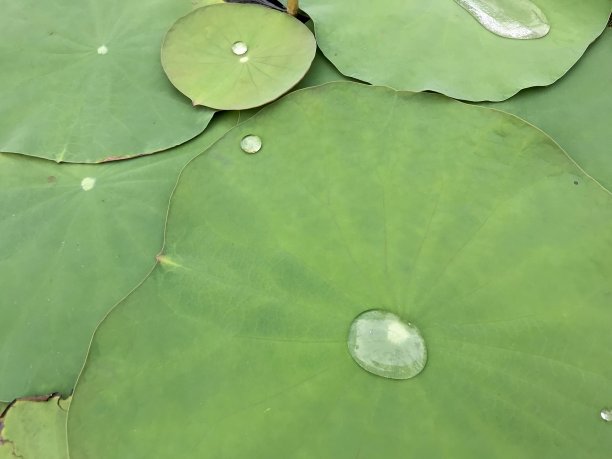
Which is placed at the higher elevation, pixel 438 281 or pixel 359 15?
pixel 359 15

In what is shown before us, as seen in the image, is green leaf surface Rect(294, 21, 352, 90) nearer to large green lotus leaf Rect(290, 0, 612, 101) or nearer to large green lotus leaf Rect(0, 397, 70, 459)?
large green lotus leaf Rect(290, 0, 612, 101)

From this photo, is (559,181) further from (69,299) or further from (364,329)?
(69,299)

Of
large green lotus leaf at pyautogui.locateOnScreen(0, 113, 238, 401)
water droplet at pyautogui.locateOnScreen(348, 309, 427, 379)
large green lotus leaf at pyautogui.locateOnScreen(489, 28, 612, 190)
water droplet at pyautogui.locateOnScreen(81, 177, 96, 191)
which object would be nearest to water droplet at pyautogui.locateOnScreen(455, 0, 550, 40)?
large green lotus leaf at pyautogui.locateOnScreen(489, 28, 612, 190)

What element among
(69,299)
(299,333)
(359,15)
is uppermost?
(359,15)

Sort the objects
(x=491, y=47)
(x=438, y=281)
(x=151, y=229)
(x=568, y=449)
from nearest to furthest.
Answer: (x=568, y=449), (x=438, y=281), (x=151, y=229), (x=491, y=47)

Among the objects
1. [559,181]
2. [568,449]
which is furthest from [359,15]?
[568,449]

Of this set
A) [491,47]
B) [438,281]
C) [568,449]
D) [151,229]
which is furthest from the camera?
[491,47]

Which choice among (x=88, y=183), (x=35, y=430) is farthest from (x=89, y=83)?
(x=35, y=430)
